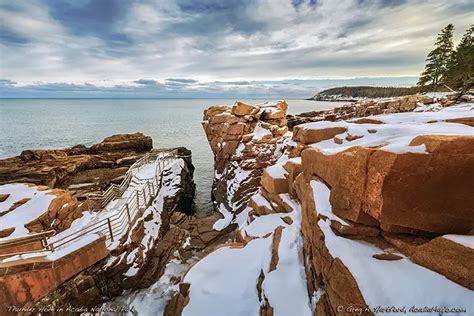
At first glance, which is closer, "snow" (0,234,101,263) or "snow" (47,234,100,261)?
"snow" (0,234,101,263)

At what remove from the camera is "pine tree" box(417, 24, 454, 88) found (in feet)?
152

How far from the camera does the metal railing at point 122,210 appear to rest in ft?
32.7

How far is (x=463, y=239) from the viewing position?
413cm

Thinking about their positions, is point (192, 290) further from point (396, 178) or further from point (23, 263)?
point (396, 178)

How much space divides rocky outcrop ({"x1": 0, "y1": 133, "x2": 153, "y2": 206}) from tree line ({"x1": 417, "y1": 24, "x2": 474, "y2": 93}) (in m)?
49.7

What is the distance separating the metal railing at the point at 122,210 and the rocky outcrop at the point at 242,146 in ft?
20.1

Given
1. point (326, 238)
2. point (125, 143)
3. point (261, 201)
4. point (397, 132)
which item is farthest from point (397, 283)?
point (125, 143)

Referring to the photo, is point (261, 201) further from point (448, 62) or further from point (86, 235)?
point (448, 62)

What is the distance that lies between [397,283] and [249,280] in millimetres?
4252

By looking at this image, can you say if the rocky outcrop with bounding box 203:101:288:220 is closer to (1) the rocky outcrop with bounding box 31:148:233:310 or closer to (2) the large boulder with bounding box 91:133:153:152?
(1) the rocky outcrop with bounding box 31:148:233:310

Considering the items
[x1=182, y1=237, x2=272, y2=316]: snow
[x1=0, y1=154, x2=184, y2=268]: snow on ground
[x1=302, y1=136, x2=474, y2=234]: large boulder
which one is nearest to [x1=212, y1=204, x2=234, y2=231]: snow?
[x1=0, y1=154, x2=184, y2=268]: snow on ground

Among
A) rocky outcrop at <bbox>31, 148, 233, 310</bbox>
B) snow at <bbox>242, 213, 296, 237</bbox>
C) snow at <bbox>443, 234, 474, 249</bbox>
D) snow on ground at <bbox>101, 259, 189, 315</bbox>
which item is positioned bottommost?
snow on ground at <bbox>101, 259, 189, 315</bbox>

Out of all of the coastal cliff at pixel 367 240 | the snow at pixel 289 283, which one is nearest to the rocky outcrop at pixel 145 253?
the coastal cliff at pixel 367 240

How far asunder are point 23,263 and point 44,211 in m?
3.60
